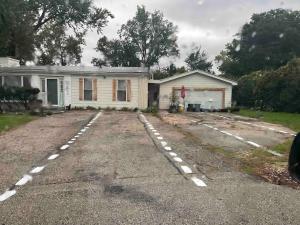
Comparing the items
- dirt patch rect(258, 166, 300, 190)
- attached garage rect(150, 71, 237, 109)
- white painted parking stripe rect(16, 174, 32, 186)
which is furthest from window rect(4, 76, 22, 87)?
dirt patch rect(258, 166, 300, 190)

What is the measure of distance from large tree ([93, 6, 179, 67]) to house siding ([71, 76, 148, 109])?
36.3 m

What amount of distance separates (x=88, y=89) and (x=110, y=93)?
1.66m

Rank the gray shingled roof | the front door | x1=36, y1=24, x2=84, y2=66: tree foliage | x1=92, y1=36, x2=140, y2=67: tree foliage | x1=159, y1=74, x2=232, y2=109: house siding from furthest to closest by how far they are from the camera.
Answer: x1=92, y1=36, x2=140, y2=67: tree foliage, x1=36, y1=24, x2=84, y2=66: tree foliage, x1=159, y1=74, x2=232, y2=109: house siding, the front door, the gray shingled roof

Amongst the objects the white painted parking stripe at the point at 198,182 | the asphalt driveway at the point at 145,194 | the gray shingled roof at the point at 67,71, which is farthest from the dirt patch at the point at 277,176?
the gray shingled roof at the point at 67,71

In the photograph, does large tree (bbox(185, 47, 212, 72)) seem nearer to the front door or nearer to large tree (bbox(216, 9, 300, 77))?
large tree (bbox(216, 9, 300, 77))

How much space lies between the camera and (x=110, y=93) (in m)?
32.2

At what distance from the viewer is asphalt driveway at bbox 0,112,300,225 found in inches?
209

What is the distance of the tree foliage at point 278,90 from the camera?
31016 mm

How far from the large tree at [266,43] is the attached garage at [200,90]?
31785 millimetres

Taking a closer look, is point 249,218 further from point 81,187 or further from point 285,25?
point 285,25

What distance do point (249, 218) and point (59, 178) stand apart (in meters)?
3.61

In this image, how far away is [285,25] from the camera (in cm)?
6594

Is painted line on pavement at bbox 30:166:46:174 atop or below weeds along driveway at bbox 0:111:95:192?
atop

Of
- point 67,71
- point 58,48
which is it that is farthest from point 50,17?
point 58,48
